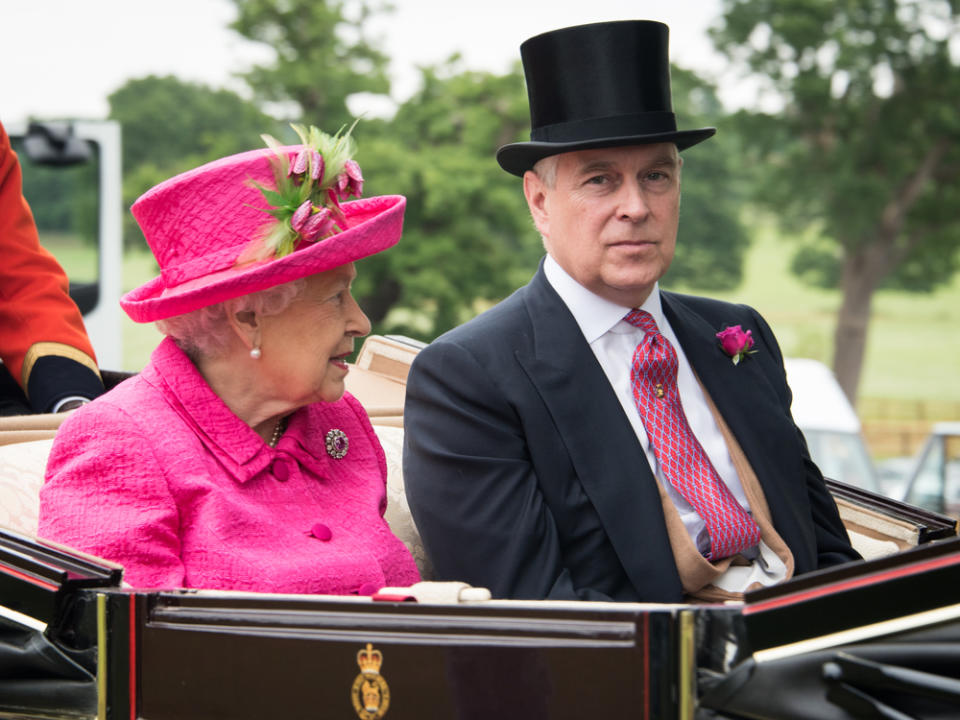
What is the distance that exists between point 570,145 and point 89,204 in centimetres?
537

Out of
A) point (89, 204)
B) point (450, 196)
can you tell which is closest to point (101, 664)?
point (89, 204)

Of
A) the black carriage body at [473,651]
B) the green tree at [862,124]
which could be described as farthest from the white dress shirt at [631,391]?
the green tree at [862,124]

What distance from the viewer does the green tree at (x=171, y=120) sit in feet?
44.1

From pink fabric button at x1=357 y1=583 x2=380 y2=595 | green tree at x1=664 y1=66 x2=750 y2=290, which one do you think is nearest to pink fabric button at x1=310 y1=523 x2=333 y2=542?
pink fabric button at x1=357 y1=583 x2=380 y2=595

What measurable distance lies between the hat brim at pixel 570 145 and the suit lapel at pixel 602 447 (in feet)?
1.06

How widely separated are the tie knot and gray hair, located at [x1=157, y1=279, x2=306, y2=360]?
2.50 feet

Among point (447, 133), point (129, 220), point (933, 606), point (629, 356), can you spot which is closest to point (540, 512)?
point (629, 356)

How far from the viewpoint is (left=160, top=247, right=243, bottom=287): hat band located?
2.04m

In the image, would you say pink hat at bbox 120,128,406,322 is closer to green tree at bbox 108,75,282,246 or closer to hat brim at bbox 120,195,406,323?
hat brim at bbox 120,195,406,323

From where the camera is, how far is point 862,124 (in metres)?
12.3

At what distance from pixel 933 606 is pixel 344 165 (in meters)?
1.25

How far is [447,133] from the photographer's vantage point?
40.2ft

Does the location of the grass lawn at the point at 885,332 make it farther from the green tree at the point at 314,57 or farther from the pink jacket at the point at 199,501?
the pink jacket at the point at 199,501

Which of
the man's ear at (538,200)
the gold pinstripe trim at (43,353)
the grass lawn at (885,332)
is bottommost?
the grass lawn at (885,332)
